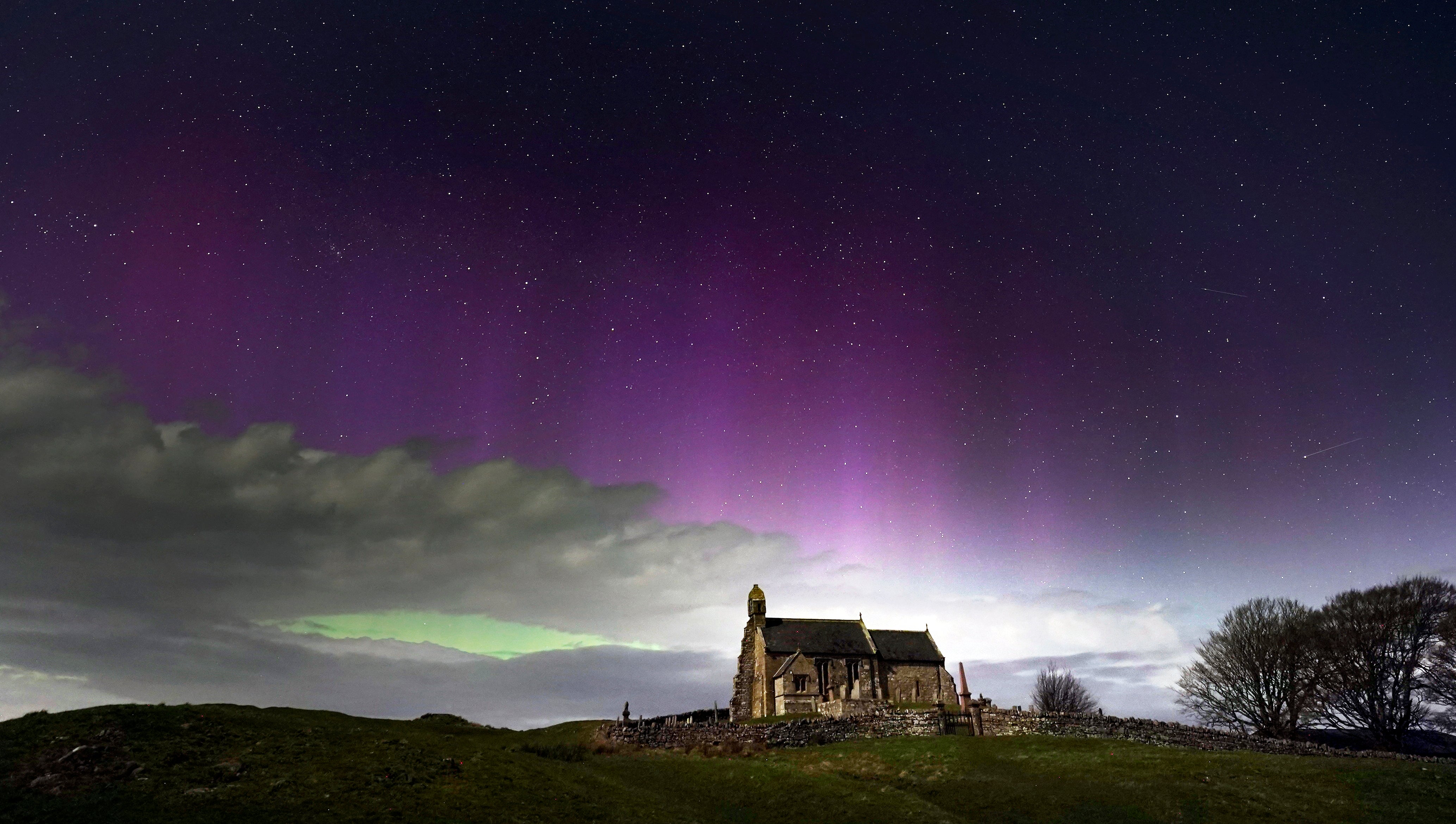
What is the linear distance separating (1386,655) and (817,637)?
5304cm

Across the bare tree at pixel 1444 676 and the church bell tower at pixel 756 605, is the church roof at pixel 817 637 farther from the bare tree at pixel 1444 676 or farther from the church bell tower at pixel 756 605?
the bare tree at pixel 1444 676

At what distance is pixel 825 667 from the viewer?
276 ft

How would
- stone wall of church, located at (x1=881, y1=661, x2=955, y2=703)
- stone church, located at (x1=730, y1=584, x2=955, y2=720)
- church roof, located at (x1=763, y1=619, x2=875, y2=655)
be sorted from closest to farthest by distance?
stone church, located at (x1=730, y1=584, x2=955, y2=720)
church roof, located at (x1=763, y1=619, x2=875, y2=655)
stone wall of church, located at (x1=881, y1=661, x2=955, y2=703)

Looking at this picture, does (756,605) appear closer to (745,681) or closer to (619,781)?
(745,681)

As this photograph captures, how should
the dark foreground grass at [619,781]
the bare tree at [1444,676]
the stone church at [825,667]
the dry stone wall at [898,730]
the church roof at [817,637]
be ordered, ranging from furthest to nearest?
1. the church roof at [817,637]
2. the stone church at [825,667]
3. the bare tree at [1444,676]
4. the dry stone wall at [898,730]
5. the dark foreground grass at [619,781]

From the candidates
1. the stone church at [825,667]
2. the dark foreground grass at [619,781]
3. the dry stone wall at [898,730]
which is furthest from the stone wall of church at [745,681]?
the dark foreground grass at [619,781]

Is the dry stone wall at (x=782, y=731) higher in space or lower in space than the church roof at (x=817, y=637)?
lower

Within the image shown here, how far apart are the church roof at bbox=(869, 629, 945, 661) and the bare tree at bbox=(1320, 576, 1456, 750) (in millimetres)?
37091

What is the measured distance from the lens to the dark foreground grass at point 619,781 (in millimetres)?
26734

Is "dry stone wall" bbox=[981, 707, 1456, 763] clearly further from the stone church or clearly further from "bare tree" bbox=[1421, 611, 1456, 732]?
the stone church

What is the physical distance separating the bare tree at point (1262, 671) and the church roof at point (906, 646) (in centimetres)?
2662

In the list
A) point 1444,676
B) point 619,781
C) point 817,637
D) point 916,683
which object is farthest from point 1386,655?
point 619,781

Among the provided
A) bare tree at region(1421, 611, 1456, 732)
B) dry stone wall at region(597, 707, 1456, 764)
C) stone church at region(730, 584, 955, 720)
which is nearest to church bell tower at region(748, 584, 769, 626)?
stone church at region(730, 584, 955, 720)

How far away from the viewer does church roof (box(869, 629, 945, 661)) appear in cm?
8781
